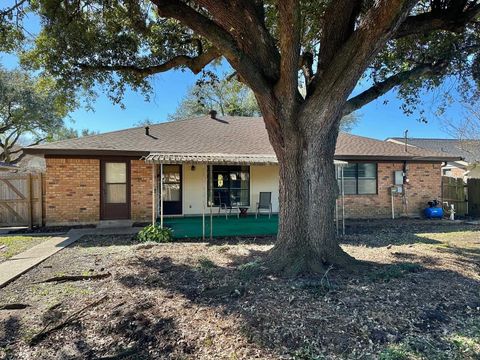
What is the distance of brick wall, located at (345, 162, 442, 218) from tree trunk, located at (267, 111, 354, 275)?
8.27 m

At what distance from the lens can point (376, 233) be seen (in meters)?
9.65

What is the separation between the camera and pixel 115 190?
11.0 meters

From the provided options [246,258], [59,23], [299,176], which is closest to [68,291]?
[246,258]

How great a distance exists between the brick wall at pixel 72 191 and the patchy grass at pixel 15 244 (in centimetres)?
156

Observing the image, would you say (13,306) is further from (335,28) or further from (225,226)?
(225,226)

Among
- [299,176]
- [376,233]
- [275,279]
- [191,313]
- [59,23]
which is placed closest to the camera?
[191,313]

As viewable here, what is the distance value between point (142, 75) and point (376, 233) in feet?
26.6

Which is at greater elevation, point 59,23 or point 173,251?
point 59,23

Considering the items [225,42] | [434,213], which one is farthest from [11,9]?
[434,213]

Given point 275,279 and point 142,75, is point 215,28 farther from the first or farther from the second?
point 275,279

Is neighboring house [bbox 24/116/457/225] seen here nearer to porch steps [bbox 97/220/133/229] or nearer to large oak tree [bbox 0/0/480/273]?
porch steps [bbox 97/220/133/229]

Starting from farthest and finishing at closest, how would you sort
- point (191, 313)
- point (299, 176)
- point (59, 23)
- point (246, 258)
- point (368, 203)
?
point (368, 203)
point (59, 23)
point (246, 258)
point (299, 176)
point (191, 313)

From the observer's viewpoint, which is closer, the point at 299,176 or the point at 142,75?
the point at 299,176

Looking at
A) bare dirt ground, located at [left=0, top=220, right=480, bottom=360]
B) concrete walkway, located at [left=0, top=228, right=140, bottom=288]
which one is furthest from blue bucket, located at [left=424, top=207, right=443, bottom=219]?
concrete walkway, located at [left=0, top=228, right=140, bottom=288]
